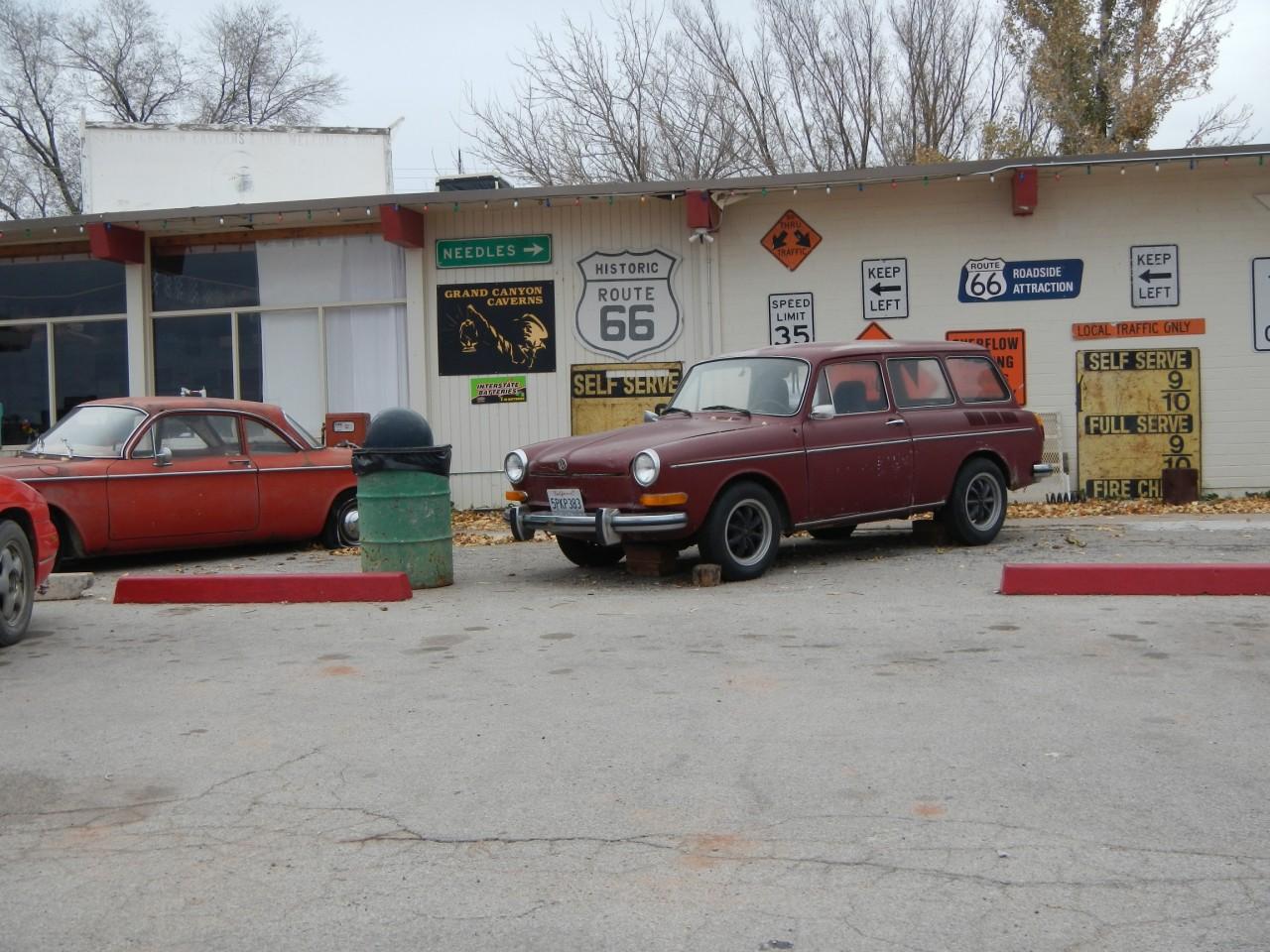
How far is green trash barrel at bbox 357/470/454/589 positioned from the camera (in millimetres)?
9172

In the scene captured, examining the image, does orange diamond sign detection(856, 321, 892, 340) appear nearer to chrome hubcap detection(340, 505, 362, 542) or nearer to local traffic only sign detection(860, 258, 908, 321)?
local traffic only sign detection(860, 258, 908, 321)

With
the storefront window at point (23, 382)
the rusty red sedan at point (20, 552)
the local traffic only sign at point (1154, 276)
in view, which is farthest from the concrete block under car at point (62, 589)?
the local traffic only sign at point (1154, 276)

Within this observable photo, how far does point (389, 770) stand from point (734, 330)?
11149 mm

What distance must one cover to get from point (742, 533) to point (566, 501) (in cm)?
128

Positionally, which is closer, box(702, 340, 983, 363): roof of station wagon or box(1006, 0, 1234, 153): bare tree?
box(702, 340, 983, 363): roof of station wagon

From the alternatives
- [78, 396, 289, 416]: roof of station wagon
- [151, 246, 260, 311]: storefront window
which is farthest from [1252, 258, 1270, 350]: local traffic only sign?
[151, 246, 260, 311]: storefront window

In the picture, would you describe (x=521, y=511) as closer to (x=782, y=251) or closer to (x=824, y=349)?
(x=824, y=349)

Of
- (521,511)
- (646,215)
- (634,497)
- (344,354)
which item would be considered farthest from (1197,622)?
(344,354)

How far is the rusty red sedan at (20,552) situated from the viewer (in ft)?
23.7

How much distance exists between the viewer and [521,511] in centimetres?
935

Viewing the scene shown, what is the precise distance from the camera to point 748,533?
30.3 ft

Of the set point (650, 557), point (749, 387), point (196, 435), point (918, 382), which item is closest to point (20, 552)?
point (196, 435)

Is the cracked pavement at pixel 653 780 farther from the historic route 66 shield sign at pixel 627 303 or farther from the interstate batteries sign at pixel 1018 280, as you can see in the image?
the historic route 66 shield sign at pixel 627 303

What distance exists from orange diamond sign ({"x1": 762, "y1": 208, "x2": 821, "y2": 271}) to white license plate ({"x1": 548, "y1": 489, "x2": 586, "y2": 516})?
23.1ft
